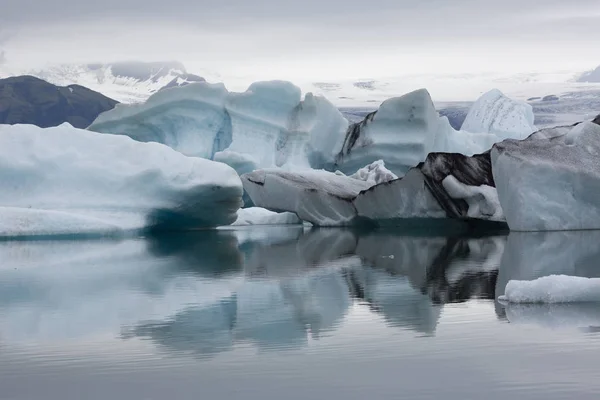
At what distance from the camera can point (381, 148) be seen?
23688mm

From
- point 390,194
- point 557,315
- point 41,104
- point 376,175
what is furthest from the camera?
point 41,104

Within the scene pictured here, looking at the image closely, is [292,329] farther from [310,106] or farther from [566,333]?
[310,106]

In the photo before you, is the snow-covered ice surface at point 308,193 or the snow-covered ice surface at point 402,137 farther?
the snow-covered ice surface at point 402,137

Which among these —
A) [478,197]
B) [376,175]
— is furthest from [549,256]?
[376,175]

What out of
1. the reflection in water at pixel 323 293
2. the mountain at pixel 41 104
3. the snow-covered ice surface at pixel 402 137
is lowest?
the mountain at pixel 41 104

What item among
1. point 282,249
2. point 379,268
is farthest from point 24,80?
point 379,268

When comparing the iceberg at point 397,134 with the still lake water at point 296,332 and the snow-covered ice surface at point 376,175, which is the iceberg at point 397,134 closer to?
the snow-covered ice surface at point 376,175

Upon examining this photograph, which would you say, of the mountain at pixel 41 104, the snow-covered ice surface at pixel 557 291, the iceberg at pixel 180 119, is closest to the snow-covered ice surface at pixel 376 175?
the iceberg at pixel 180 119

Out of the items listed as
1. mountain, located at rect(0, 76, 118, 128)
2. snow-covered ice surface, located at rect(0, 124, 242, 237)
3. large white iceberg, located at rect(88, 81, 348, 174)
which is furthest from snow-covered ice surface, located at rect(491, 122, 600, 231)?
mountain, located at rect(0, 76, 118, 128)

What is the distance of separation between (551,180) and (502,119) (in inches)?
652

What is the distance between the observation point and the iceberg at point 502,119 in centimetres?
2966

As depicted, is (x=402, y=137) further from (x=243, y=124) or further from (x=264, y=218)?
(x=243, y=124)

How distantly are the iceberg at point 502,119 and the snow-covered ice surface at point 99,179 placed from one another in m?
14.3

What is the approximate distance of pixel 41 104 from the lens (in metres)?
58.2
